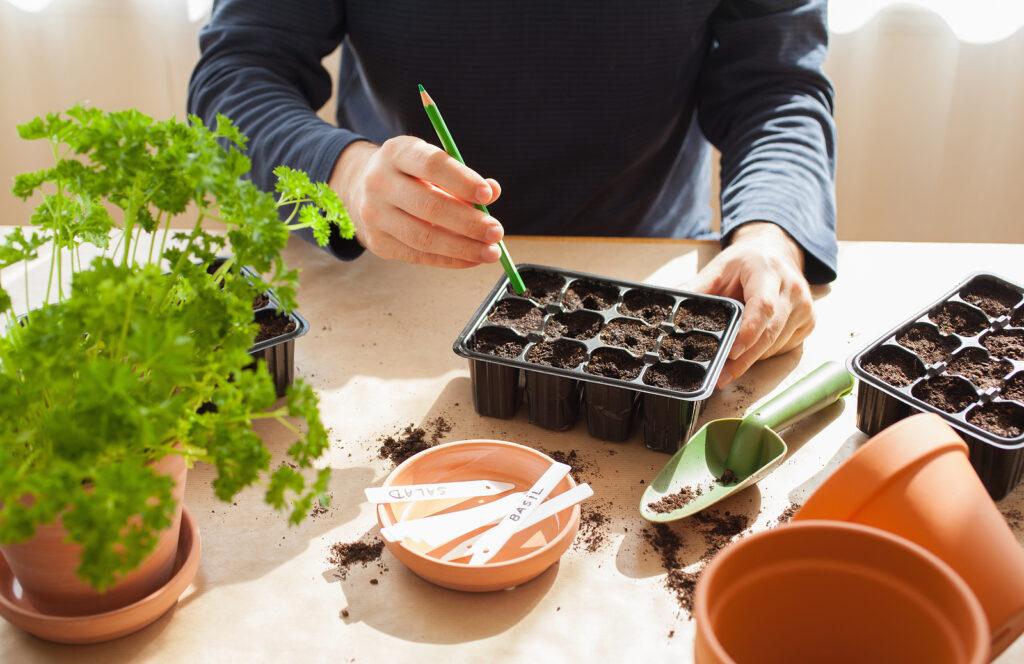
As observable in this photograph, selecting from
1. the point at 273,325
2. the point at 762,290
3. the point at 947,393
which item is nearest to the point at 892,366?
the point at 947,393

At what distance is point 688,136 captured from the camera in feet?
6.13

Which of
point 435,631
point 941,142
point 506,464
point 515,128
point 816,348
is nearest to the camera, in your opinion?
point 435,631

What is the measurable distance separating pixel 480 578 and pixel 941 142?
Answer: 2.42 m

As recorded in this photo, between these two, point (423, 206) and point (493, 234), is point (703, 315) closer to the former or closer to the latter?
point (493, 234)

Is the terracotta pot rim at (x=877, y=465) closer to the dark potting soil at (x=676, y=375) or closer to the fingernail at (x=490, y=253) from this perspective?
the dark potting soil at (x=676, y=375)

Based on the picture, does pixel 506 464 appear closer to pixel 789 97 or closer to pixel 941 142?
pixel 789 97

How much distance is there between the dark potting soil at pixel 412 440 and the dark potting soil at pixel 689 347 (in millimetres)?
297

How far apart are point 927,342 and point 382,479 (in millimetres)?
715

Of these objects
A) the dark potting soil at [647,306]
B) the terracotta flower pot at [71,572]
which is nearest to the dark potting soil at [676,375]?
the dark potting soil at [647,306]

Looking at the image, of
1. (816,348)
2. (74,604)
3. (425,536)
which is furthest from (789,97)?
(74,604)

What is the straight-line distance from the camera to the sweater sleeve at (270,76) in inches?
55.8

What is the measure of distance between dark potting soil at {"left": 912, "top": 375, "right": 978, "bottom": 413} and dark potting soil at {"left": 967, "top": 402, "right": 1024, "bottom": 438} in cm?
2

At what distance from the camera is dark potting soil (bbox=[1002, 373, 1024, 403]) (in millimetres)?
995

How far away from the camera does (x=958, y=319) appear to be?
114cm
